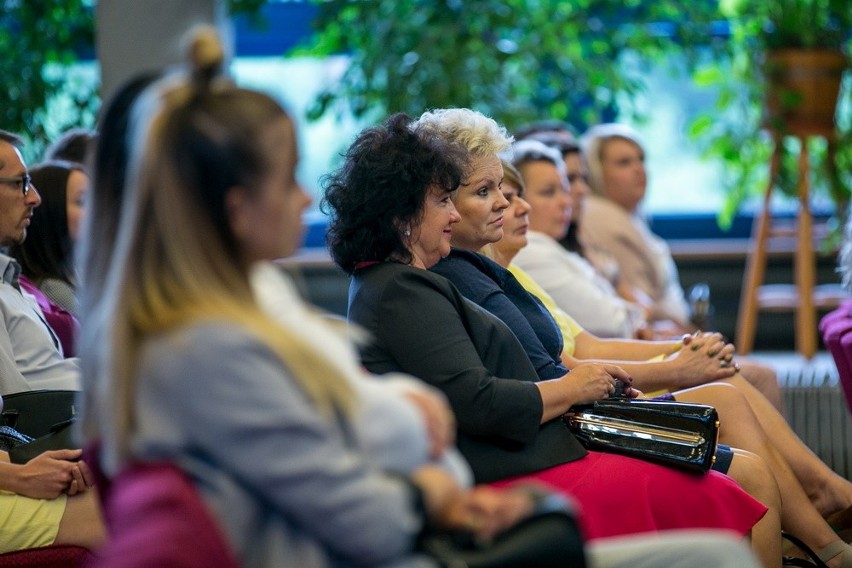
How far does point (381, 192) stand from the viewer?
97.9 inches

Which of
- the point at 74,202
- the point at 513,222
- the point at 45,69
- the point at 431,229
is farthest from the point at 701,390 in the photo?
the point at 45,69

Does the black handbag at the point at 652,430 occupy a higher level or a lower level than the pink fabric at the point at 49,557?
higher

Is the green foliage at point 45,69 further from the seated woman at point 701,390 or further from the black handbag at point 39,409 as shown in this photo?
the black handbag at point 39,409

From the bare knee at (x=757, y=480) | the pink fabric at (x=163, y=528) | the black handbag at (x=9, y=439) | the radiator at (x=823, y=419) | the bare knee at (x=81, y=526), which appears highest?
the pink fabric at (x=163, y=528)

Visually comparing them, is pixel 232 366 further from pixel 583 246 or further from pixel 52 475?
pixel 583 246

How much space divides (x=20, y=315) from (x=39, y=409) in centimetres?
29

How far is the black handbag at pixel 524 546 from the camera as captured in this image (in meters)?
1.47

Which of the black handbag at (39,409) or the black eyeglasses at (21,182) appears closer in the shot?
the black handbag at (39,409)

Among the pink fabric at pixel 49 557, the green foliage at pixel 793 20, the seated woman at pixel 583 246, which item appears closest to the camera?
the pink fabric at pixel 49 557

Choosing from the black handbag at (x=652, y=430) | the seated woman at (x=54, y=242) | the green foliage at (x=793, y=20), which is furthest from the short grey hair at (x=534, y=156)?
the green foliage at (x=793, y=20)

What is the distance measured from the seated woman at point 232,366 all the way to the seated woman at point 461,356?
0.83 m

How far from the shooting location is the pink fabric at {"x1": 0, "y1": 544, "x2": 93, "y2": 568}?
2.25m

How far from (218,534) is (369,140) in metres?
1.33

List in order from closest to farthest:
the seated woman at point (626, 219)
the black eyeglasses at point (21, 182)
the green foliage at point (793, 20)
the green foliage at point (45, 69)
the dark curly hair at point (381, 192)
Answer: the dark curly hair at point (381, 192), the black eyeglasses at point (21, 182), the seated woman at point (626, 219), the green foliage at point (45, 69), the green foliage at point (793, 20)
